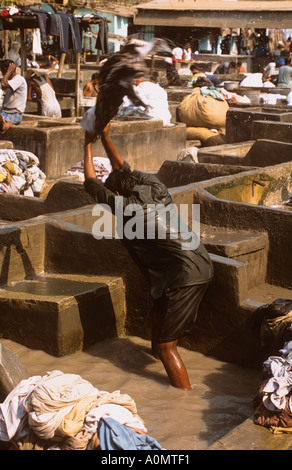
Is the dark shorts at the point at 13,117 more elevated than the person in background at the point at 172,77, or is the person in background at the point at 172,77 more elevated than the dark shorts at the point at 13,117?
the person in background at the point at 172,77

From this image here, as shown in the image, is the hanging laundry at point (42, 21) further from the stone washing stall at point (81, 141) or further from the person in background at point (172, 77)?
the person in background at point (172, 77)

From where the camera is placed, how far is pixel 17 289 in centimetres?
543

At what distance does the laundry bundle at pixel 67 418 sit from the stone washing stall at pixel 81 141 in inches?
271

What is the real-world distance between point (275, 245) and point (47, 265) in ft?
7.05

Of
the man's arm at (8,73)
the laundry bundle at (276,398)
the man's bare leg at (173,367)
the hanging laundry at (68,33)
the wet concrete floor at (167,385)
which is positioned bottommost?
the wet concrete floor at (167,385)

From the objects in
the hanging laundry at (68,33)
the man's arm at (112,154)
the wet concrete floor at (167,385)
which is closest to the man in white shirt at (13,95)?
the hanging laundry at (68,33)

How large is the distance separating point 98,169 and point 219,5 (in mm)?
19403

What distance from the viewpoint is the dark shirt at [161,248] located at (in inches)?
183

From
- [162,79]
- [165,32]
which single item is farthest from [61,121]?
[165,32]

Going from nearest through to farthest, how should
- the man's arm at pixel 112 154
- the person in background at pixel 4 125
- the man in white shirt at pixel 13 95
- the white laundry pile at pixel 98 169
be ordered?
1. the man's arm at pixel 112 154
2. the white laundry pile at pixel 98 169
3. the person in background at pixel 4 125
4. the man in white shirt at pixel 13 95

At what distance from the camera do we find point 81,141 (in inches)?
423

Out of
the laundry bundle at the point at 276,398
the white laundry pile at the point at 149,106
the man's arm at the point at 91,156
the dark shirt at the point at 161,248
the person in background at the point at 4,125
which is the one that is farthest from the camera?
the white laundry pile at the point at 149,106

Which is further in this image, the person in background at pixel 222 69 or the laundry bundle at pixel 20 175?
the person in background at pixel 222 69
